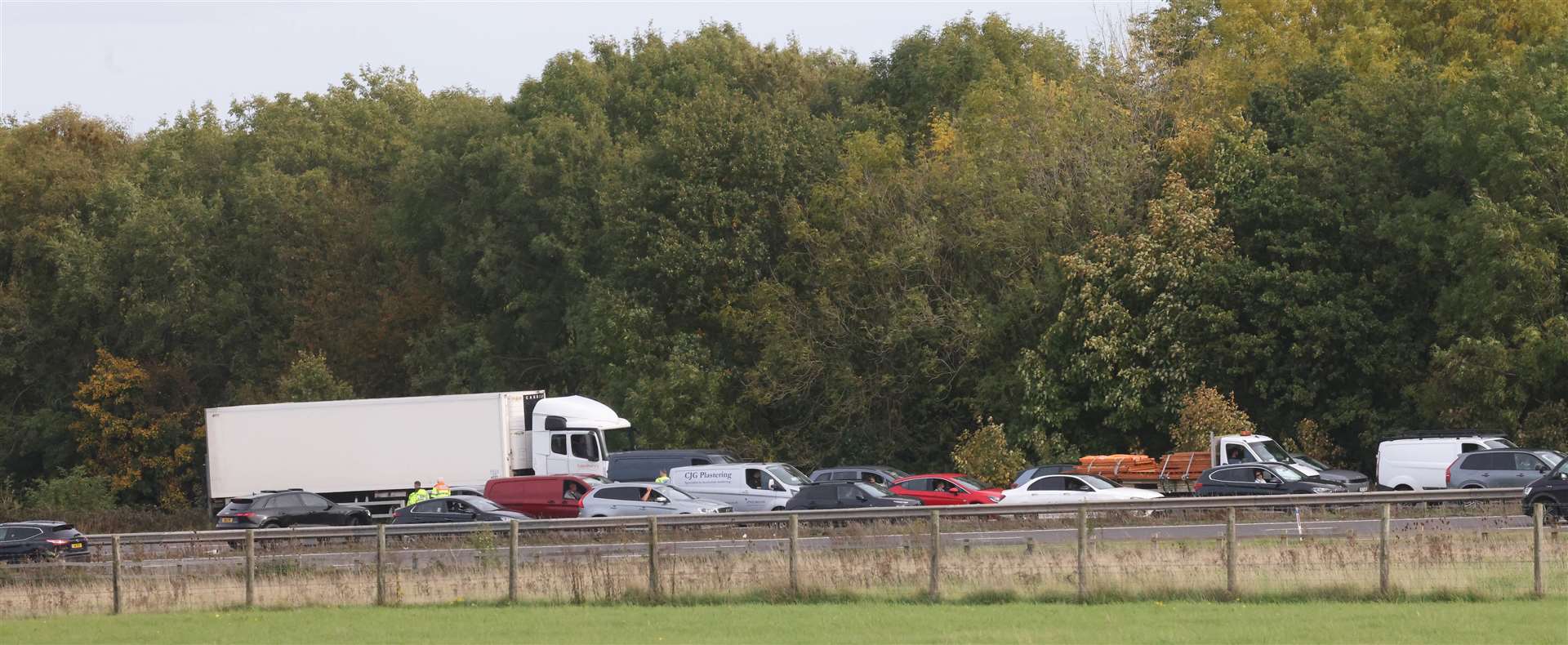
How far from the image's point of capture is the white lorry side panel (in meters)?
46.0

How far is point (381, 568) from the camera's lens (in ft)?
72.7

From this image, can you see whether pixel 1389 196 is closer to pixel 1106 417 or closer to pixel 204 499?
pixel 1106 417

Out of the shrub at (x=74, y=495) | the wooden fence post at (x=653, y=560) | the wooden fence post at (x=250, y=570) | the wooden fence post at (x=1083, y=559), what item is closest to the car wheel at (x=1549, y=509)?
the wooden fence post at (x=1083, y=559)

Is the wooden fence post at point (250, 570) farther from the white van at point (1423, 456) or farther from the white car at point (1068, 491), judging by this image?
the white van at point (1423, 456)

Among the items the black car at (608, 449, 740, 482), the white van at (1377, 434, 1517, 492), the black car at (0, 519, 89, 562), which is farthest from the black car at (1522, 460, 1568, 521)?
the black car at (0, 519, 89, 562)

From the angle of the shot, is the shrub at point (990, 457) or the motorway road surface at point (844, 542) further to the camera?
the shrub at point (990, 457)

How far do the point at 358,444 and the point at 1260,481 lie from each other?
26379 mm

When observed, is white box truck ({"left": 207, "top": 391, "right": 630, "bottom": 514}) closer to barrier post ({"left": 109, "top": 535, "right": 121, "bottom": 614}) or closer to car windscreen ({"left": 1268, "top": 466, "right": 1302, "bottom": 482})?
car windscreen ({"left": 1268, "top": 466, "right": 1302, "bottom": 482})

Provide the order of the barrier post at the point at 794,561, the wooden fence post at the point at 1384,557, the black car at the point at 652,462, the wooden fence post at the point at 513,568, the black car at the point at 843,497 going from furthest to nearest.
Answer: the black car at the point at 652,462 → the black car at the point at 843,497 → the wooden fence post at the point at 513,568 → the barrier post at the point at 794,561 → the wooden fence post at the point at 1384,557

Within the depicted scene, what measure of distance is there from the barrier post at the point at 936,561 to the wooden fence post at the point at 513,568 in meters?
5.78

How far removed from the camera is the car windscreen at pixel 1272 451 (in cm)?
3906

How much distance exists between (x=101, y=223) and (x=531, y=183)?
72.9 ft

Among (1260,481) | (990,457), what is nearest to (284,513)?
(990,457)

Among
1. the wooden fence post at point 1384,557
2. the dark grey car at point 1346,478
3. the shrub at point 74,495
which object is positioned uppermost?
the wooden fence post at point 1384,557
